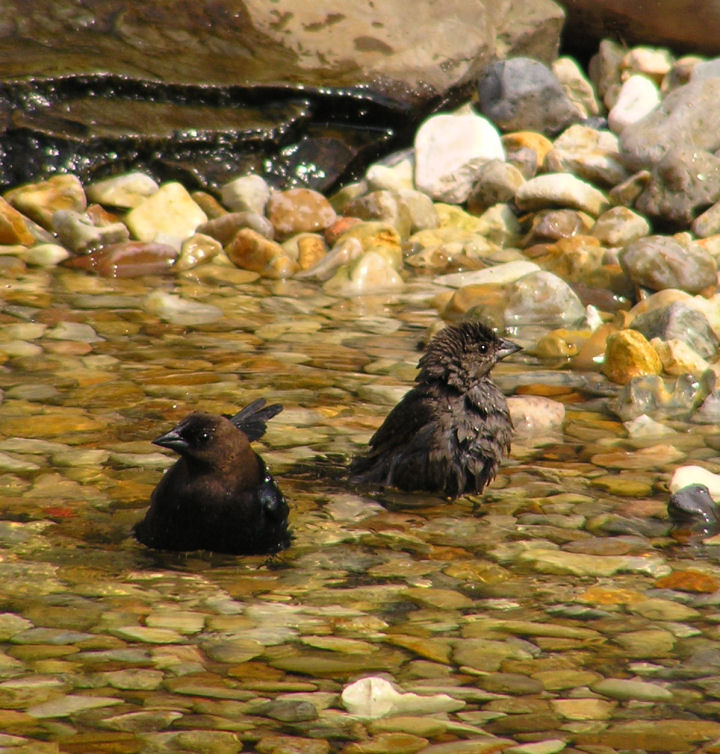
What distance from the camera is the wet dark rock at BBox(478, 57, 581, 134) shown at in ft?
37.6

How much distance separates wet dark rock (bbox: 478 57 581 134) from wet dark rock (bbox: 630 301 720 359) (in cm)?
464

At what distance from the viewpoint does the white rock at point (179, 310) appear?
7781 mm

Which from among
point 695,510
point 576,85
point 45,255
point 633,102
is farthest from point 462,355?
point 576,85

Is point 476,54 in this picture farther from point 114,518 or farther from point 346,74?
point 114,518

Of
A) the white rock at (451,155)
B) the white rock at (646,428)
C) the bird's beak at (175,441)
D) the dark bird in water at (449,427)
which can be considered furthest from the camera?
the white rock at (451,155)

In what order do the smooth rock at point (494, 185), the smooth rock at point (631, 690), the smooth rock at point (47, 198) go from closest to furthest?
the smooth rock at point (631, 690) → the smooth rock at point (47, 198) → the smooth rock at point (494, 185)

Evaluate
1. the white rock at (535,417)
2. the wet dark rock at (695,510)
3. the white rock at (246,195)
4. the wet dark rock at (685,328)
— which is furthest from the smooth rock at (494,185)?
the wet dark rock at (695,510)

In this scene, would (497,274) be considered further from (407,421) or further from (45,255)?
(407,421)

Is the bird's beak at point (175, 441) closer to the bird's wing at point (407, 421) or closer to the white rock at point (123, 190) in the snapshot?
the bird's wing at point (407, 421)

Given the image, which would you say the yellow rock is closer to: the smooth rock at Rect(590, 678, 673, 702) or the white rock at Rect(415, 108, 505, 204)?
the smooth rock at Rect(590, 678, 673, 702)

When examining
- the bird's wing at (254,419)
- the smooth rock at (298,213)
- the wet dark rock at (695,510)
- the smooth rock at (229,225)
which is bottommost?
the wet dark rock at (695,510)

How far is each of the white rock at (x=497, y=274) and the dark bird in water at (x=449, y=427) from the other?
11.0ft

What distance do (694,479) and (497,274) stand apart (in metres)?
3.74

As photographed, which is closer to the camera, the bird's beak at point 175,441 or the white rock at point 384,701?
the white rock at point 384,701
